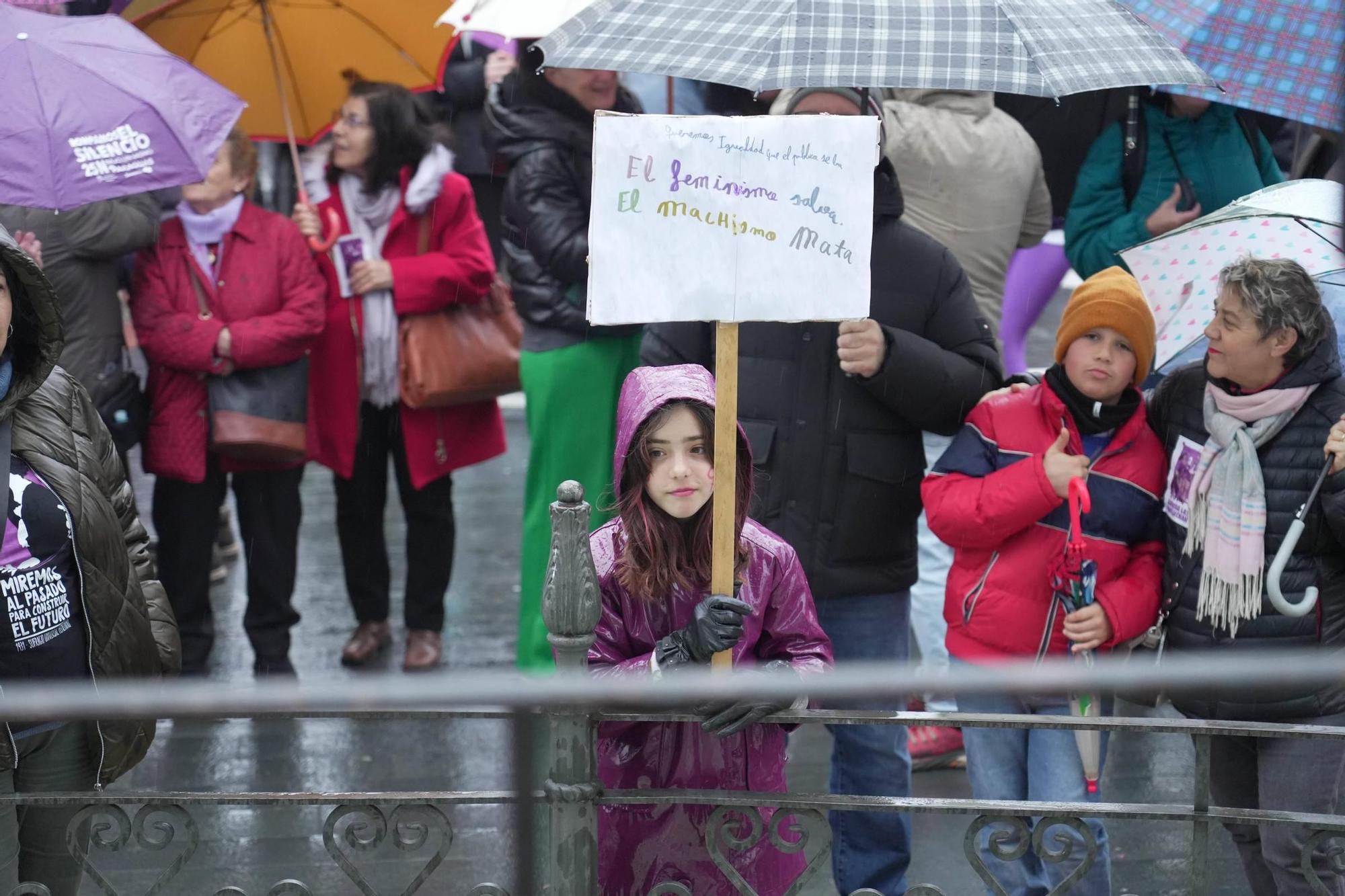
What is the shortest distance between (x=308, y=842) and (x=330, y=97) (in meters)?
2.89

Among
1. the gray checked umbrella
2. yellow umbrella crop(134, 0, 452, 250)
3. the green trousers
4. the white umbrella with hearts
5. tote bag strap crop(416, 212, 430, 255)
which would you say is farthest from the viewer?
tote bag strap crop(416, 212, 430, 255)

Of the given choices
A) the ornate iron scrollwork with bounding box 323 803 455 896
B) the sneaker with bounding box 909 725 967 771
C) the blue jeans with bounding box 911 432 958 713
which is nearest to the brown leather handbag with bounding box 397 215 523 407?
the blue jeans with bounding box 911 432 958 713

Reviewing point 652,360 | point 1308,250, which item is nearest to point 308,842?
point 652,360

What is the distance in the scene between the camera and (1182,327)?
161 inches

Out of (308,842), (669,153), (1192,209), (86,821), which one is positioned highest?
(669,153)

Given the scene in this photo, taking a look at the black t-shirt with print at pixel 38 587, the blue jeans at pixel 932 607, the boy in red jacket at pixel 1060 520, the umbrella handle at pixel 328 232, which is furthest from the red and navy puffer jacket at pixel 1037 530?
the umbrella handle at pixel 328 232

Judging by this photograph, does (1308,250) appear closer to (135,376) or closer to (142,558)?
(142,558)

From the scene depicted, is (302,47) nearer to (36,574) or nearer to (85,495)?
(85,495)

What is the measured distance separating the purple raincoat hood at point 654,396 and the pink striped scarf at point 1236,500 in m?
1.06

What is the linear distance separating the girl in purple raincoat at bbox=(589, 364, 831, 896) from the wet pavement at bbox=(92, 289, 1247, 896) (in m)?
0.47

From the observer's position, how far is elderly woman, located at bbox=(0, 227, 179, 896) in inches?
129

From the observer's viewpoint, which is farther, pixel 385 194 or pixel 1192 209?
pixel 385 194

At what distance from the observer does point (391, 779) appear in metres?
5.36

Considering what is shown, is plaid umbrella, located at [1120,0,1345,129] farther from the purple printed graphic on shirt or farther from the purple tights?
the purple printed graphic on shirt
